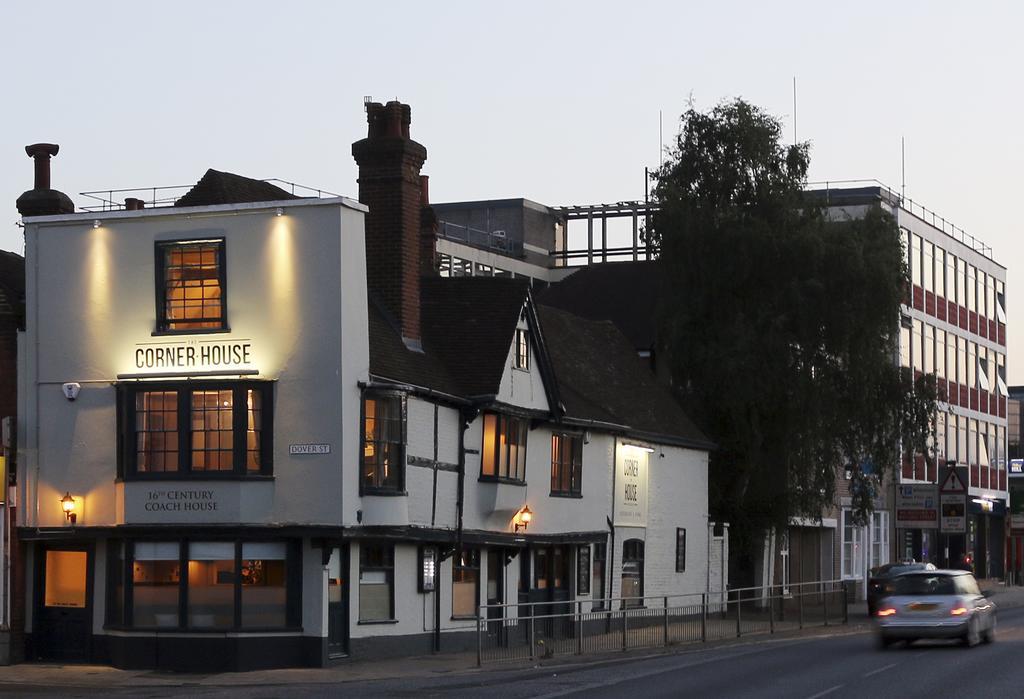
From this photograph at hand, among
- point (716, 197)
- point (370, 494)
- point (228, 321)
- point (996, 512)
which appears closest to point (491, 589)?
point (370, 494)

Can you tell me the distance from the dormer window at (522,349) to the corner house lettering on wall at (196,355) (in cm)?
719

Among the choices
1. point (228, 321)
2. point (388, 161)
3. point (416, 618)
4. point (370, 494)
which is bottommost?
point (416, 618)

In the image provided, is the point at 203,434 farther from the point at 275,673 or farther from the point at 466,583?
the point at 466,583

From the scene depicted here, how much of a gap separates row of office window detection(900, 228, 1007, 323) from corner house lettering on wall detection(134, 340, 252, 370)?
3885 centimetres

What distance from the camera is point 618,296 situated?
58.5 metres

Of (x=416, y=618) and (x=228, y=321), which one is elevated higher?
(x=228, y=321)

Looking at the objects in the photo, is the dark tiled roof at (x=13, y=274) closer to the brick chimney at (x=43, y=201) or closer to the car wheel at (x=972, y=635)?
the brick chimney at (x=43, y=201)

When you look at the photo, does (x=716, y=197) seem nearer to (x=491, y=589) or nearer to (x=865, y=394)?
(x=865, y=394)

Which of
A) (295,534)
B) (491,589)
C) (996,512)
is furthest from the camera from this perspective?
(996,512)

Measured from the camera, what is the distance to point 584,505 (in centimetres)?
4206

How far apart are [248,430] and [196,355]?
5.93 ft

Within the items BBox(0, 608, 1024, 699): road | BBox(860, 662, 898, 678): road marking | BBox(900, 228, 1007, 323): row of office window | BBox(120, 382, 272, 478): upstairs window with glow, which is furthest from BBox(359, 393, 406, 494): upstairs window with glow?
BBox(900, 228, 1007, 323): row of office window

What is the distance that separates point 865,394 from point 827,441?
1792 millimetres

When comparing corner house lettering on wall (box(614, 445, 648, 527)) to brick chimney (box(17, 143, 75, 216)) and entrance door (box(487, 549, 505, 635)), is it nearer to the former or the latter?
entrance door (box(487, 549, 505, 635))
